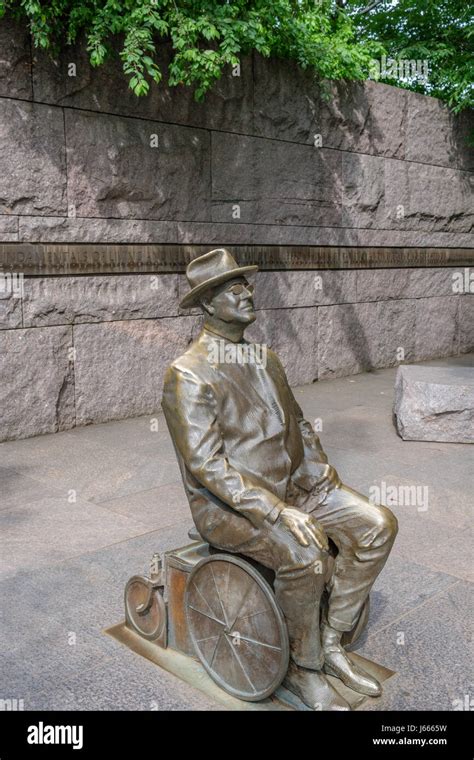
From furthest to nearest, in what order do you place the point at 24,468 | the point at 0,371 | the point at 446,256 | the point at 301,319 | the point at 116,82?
the point at 446,256, the point at 301,319, the point at 116,82, the point at 0,371, the point at 24,468

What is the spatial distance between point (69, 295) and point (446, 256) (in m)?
6.66

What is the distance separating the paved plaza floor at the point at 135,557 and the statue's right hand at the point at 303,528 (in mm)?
664

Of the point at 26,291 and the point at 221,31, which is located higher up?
the point at 221,31

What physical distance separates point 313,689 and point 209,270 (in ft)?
5.28

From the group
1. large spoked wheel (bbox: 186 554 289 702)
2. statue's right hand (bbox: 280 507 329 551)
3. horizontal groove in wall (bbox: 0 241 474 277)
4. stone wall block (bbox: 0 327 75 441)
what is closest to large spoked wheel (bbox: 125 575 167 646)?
large spoked wheel (bbox: 186 554 289 702)

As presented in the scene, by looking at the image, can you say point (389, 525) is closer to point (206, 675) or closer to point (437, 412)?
point (206, 675)

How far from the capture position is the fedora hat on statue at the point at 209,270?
305 centimetres

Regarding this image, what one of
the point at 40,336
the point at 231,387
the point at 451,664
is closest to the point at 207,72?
the point at 40,336

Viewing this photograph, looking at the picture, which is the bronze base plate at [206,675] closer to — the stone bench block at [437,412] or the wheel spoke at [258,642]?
the wheel spoke at [258,642]

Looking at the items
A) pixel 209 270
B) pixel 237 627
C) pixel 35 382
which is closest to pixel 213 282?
pixel 209 270

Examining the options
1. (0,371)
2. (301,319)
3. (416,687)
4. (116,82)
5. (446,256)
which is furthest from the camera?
(446,256)

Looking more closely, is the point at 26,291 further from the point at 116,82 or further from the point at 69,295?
the point at 116,82

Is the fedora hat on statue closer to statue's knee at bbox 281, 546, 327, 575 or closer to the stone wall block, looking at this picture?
statue's knee at bbox 281, 546, 327, 575

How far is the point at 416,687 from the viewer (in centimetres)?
297
